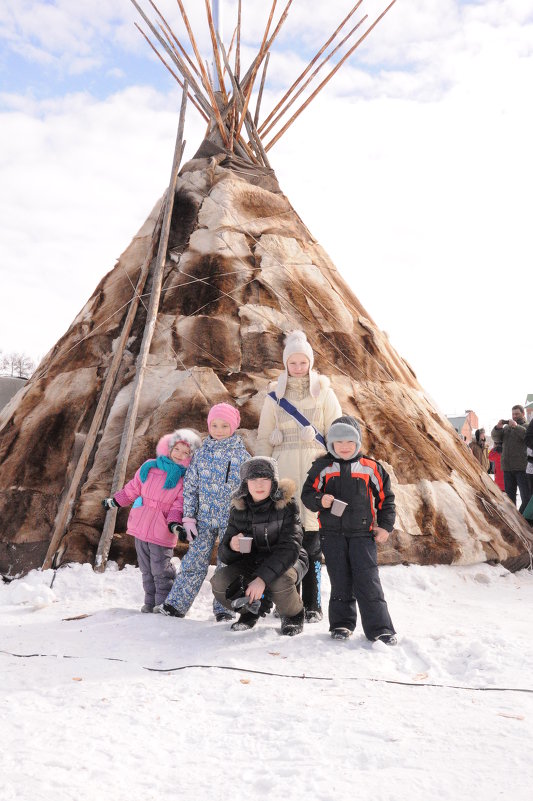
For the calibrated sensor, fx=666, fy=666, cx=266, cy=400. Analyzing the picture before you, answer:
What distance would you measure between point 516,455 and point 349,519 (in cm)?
400

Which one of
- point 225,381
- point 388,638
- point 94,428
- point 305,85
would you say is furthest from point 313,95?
point 388,638

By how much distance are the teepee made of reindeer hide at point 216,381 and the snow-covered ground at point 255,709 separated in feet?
2.80

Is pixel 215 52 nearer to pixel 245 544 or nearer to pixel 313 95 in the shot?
pixel 313 95

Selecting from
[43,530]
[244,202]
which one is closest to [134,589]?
[43,530]

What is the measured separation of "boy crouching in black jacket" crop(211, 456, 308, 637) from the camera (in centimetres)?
283

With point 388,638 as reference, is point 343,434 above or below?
above

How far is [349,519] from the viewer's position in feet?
9.20

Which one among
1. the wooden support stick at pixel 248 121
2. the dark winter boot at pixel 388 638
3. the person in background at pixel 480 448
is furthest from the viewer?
the person in background at pixel 480 448

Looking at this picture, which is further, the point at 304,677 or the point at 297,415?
the point at 297,415

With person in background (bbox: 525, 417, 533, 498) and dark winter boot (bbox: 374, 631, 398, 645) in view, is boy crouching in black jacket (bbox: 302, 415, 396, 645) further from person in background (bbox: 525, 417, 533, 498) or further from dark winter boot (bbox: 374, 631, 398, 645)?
person in background (bbox: 525, 417, 533, 498)

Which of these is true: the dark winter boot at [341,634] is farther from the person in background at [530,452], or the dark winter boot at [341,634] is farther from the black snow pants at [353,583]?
the person in background at [530,452]

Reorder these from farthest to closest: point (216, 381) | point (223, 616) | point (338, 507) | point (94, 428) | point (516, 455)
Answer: point (516, 455) → point (216, 381) → point (94, 428) → point (223, 616) → point (338, 507)

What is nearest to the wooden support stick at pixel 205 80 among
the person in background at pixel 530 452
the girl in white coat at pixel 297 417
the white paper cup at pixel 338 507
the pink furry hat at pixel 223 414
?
the girl in white coat at pixel 297 417

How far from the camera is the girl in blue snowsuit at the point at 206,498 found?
3.15 m
